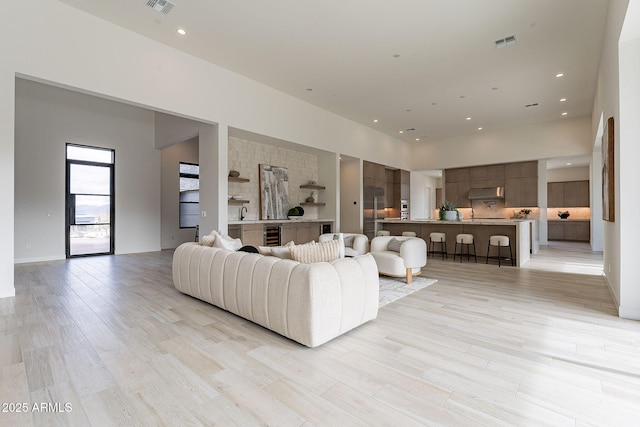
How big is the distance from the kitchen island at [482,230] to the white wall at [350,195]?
3.25 ft

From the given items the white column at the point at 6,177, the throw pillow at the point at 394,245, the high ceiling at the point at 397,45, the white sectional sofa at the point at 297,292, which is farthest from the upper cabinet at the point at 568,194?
the white column at the point at 6,177

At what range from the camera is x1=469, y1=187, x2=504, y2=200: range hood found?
10219 millimetres

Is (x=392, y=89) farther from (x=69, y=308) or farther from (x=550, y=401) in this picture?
(x=69, y=308)

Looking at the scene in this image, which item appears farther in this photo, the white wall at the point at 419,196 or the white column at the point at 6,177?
the white wall at the point at 419,196

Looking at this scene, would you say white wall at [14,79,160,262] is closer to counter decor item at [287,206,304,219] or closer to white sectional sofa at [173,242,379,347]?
counter decor item at [287,206,304,219]

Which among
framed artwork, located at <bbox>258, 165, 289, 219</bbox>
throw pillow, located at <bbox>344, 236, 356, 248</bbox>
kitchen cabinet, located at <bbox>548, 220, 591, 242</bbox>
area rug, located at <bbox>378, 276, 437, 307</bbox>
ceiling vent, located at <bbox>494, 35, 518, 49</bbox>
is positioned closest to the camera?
area rug, located at <bbox>378, 276, 437, 307</bbox>

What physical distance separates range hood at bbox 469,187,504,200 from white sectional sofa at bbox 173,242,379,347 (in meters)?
8.84

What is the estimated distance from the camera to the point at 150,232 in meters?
8.91

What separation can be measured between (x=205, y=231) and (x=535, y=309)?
5600 mm

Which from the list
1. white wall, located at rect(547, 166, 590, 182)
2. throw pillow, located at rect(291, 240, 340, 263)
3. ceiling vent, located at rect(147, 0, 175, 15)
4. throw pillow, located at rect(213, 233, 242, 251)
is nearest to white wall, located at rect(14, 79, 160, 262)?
ceiling vent, located at rect(147, 0, 175, 15)

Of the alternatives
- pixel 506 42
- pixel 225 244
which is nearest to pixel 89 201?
pixel 225 244

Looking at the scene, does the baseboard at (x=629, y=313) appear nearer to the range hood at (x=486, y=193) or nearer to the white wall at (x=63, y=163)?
the range hood at (x=486, y=193)

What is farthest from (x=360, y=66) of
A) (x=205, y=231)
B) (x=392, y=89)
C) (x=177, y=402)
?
(x=177, y=402)

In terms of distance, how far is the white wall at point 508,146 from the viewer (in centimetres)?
877
